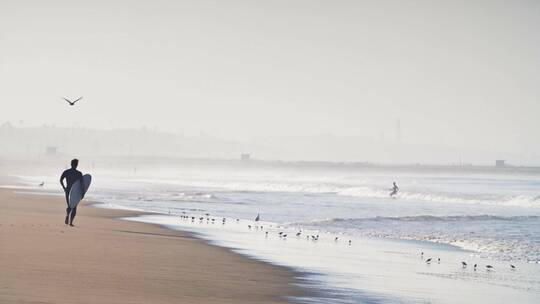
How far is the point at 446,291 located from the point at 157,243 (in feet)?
25.5

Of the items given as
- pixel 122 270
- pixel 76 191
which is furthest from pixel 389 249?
pixel 122 270

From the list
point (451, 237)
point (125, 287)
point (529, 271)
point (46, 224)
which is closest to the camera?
point (125, 287)

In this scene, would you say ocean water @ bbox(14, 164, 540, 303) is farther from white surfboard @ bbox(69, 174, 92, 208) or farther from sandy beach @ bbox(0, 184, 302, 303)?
white surfboard @ bbox(69, 174, 92, 208)

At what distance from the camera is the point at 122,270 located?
48.7ft

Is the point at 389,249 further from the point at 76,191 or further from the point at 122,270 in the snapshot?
the point at 122,270

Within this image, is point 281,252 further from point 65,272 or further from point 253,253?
point 65,272

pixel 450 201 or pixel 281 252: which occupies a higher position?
pixel 450 201

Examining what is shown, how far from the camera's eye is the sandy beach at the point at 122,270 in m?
12.3

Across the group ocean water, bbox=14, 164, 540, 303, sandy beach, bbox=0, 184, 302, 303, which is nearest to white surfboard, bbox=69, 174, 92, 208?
sandy beach, bbox=0, 184, 302, 303

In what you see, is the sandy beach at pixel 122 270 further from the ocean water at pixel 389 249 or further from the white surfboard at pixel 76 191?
the ocean water at pixel 389 249

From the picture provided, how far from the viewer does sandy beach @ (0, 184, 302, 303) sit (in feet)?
40.3

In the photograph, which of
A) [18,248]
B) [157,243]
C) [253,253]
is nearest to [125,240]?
[157,243]

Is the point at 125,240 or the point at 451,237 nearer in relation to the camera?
the point at 125,240

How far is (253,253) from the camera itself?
65.9ft
